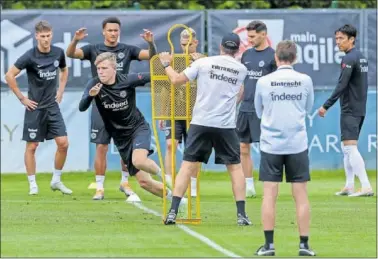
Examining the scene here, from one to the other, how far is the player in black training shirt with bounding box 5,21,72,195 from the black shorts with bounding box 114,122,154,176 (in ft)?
10.7

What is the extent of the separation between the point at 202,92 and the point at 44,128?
18.1 feet

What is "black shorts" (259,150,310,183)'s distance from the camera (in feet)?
35.9

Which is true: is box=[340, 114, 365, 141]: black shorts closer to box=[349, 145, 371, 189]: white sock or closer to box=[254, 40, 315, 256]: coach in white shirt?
box=[349, 145, 371, 189]: white sock

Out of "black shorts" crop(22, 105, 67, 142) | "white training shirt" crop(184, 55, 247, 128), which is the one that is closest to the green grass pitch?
"black shorts" crop(22, 105, 67, 142)

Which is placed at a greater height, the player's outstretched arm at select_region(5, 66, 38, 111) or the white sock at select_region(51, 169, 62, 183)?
the player's outstretched arm at select_region(5, 66, 38, 111)

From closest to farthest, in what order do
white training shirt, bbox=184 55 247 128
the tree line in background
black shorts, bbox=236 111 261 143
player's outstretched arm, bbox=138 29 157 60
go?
1. white training shirt, bbox=184 55 247 128
2. player's outstretched arm, bbox=138 29 157 60
3. black shorts, bbox=236 111 261 143
4. the tree line in background

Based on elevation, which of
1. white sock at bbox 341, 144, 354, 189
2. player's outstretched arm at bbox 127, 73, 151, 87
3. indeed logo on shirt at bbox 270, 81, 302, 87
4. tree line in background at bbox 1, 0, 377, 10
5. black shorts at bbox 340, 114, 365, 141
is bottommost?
white sock at bbox 341, 144, 354, 189

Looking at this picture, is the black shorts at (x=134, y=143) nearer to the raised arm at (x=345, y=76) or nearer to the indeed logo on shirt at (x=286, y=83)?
the indeed logo on shirt at (x=286, y=83)

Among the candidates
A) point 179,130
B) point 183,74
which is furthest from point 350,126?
point 183,74

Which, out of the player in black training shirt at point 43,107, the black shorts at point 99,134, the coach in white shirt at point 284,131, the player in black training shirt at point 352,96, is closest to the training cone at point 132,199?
the black shorts at point 99,134

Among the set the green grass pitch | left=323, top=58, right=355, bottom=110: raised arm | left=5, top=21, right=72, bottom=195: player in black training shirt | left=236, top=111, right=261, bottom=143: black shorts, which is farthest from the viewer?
left=5, top=21, right=72, bottom=195: player in black training shirt

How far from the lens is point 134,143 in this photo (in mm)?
14281

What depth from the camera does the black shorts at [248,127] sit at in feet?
56.0

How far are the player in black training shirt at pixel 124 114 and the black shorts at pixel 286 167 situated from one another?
310cm
